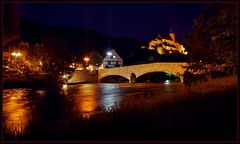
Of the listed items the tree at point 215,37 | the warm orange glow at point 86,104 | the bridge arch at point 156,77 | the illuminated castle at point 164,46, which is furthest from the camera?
the illuminated castle at point 164,46

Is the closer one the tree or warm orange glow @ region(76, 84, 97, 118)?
the tree

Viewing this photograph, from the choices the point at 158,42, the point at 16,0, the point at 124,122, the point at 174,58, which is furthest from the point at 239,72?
the point at 158,42

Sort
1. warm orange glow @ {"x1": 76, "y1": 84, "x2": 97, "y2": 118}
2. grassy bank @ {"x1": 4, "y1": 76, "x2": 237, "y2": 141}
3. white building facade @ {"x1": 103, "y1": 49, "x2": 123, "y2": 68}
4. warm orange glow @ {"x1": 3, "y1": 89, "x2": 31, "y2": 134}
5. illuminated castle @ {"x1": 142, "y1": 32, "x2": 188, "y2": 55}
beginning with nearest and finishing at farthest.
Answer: grassy bank @ {"x1": 4, "y1": 76, "x2": 237, "y2": 141} < warm orange glow @ {"x1": 3, "y1": 89, "x2": 31, "y2": 134} < warm orange glow @ {"x1": 76, "y1": 84, "x2": 97, "y2": 118} < illuminated castle @ {"x1": 142, "y1": 32, "x2": 188, "y2": 55} < white building facade @ {"x1": 103, "y1": 49, "x2": 123, "y2": 68}

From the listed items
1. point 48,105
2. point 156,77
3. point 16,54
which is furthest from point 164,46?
point 48,105

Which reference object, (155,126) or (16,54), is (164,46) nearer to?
(16,54)

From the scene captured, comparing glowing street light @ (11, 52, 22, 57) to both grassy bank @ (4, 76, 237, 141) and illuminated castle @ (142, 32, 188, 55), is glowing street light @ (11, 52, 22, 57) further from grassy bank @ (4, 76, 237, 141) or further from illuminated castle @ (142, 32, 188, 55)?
grassy bank @ (4, 76, 237, 141)

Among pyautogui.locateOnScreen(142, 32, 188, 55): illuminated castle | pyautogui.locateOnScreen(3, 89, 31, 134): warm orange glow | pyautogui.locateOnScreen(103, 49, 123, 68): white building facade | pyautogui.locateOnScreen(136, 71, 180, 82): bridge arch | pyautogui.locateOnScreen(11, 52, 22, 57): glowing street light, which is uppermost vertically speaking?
pyautogui.locateOnScreen(142, 32, 188, 55): illuminated castle

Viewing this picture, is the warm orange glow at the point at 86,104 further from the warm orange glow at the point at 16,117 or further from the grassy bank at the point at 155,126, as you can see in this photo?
the warm orange glow at the point at 16,117

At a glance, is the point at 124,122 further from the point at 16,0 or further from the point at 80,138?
the point at 16,0

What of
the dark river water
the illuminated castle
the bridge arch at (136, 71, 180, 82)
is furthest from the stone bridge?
the dark river water

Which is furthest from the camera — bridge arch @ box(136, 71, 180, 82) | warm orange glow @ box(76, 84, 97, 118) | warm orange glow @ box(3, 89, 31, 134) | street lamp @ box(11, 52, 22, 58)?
bridge arch @ box(136, 71, 180, 82)

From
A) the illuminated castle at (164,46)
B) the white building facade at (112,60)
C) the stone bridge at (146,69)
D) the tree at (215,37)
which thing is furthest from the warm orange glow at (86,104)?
the white building facade at (112,60)

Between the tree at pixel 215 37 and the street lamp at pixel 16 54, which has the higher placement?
the street lamp at pixel 16 54

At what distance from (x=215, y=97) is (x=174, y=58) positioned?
214 ft
